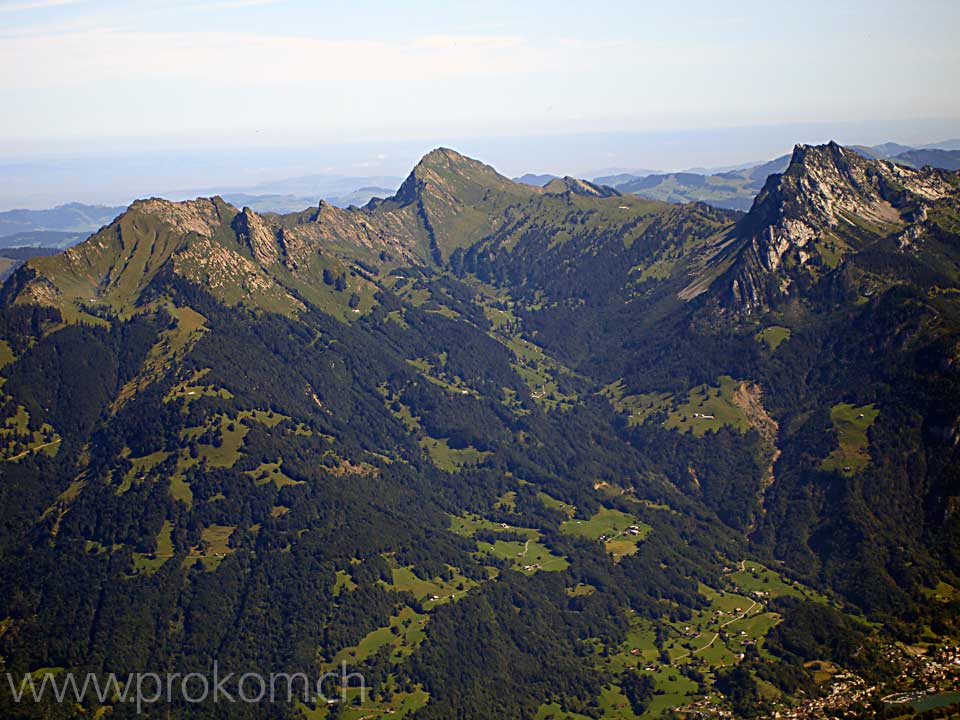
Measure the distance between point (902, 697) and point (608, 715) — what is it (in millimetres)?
57122

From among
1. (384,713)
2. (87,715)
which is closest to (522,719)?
(384,713)

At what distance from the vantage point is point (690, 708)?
195000mm

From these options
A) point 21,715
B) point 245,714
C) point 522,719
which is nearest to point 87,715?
point 21,715

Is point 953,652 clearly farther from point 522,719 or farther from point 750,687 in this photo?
point 522,719

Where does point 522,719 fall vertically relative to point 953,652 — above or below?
below

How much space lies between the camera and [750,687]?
195500 millimetres

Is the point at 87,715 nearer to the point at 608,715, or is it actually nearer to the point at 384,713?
the point at 384,713

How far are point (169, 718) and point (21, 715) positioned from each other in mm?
28350

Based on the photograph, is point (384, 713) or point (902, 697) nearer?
point (902, 697)

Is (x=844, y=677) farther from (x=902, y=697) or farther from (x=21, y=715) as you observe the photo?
(x=21, y=715)

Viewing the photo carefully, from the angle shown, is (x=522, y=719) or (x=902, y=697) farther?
(x=522, y=719)

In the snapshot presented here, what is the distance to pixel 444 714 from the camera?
198125 mm

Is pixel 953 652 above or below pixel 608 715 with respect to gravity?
above

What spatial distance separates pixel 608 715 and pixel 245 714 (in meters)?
75.4
